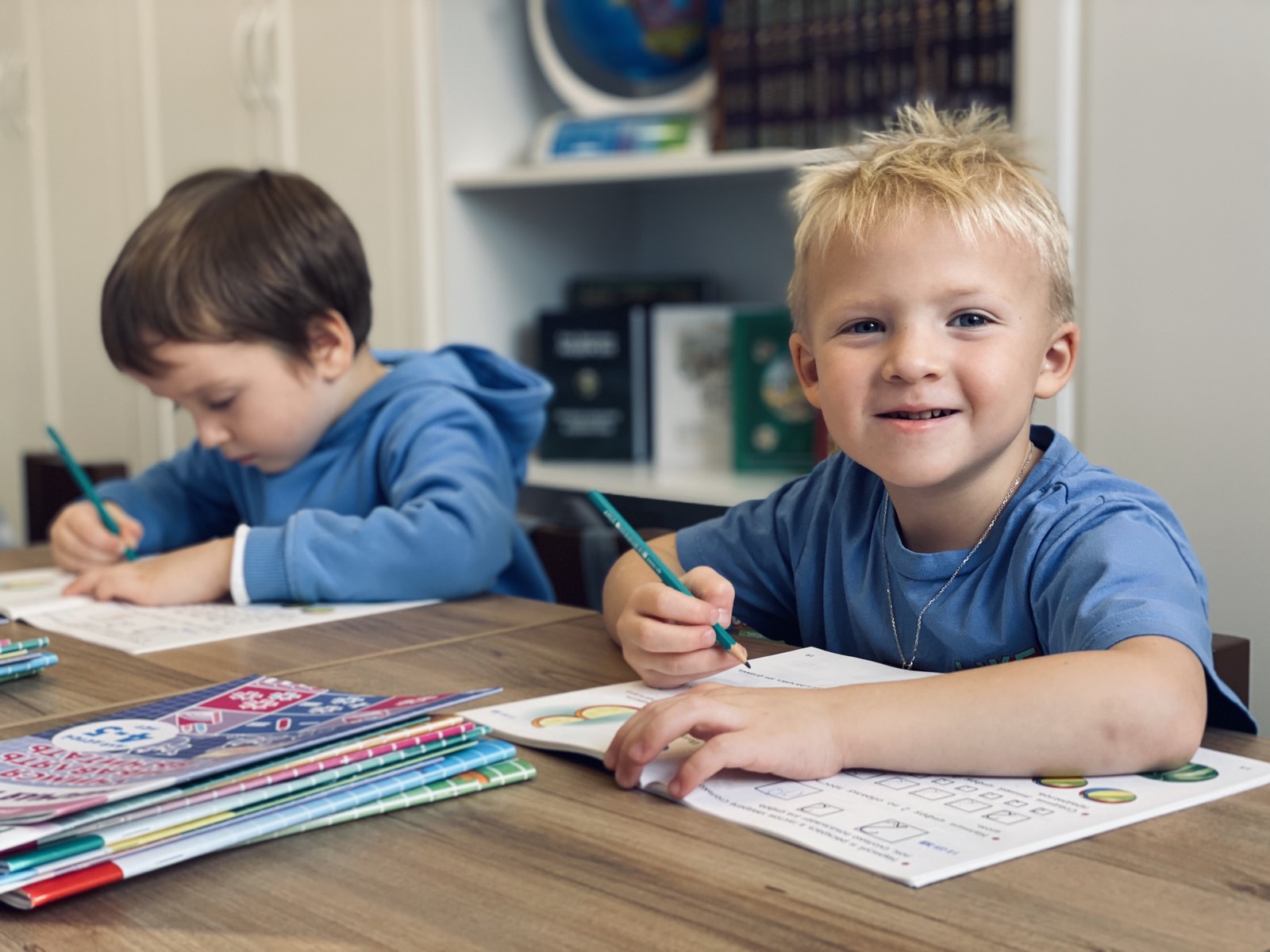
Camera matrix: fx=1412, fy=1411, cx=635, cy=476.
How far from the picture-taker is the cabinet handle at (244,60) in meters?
2.74

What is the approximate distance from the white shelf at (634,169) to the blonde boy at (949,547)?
110cm

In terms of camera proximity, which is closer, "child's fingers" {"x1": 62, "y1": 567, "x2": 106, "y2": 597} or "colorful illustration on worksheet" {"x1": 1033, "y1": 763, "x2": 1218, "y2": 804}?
"colorful illustration on worksheet" {"x1": 1033, "y1": 763, "x2": 1218, "y2": 804}

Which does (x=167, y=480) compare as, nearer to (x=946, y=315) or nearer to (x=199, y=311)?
(x=199, y=311)

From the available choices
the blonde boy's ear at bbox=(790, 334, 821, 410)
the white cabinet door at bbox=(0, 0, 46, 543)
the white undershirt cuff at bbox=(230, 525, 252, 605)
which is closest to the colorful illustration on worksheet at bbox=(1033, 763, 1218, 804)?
the blonde boy's ear at bbox=(790, 334, 821, 410)

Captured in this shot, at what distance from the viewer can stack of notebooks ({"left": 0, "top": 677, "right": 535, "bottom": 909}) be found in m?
0.62

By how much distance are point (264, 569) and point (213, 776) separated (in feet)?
2.18

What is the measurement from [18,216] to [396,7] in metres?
1.37

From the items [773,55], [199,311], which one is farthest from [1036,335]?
[773,55]

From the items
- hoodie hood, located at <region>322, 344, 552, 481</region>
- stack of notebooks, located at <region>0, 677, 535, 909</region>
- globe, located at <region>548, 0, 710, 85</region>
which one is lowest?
stack of notebooks, located at <region>0, 677, 535, 909</region>

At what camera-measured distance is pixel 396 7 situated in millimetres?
2492

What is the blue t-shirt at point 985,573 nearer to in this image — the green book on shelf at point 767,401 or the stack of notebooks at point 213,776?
the stack of notebooks at point 213,776

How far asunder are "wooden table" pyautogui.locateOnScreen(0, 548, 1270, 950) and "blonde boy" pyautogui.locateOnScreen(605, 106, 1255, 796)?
0.06m

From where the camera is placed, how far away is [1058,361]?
3.35 ft

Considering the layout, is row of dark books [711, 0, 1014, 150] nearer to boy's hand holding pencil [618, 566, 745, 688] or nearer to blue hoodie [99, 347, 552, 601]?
blue hoodie [99, 347, 552, 601]
